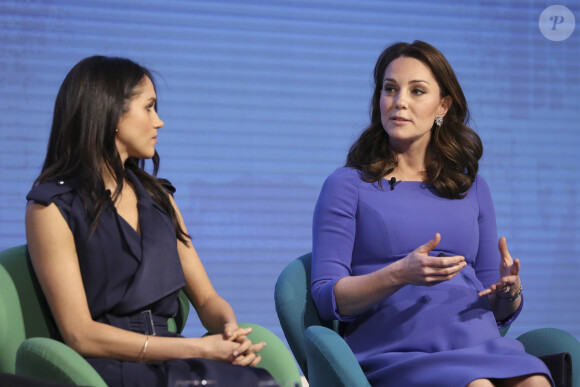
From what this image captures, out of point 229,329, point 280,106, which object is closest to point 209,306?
point 229,329

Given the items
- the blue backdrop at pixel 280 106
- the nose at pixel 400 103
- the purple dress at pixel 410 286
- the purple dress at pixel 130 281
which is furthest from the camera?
the blue backdrop at pixel 280 106

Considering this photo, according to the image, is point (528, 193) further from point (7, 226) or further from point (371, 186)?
point (7, 226)

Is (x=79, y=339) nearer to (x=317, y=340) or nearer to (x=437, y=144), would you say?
(x=317, y=340)

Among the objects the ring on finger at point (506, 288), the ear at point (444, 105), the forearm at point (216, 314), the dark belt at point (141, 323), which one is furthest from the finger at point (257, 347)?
the ear at point (444, 105)

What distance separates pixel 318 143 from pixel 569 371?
191 centimetres

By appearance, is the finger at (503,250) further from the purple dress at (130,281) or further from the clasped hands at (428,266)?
the purple dress at (130,281)

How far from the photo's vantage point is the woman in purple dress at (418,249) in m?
2.37

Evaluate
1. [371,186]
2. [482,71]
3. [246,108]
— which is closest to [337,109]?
[246,108]

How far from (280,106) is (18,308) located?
204cm

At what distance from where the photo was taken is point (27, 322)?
2344mm

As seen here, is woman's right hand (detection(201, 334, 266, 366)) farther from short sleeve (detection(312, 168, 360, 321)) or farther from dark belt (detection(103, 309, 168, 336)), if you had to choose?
short sleeve (detection(312, 168, 360, 321))

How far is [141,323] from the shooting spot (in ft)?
7.75

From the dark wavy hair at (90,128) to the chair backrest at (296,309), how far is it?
0.62m

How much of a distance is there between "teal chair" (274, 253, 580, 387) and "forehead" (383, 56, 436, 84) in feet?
2.18
